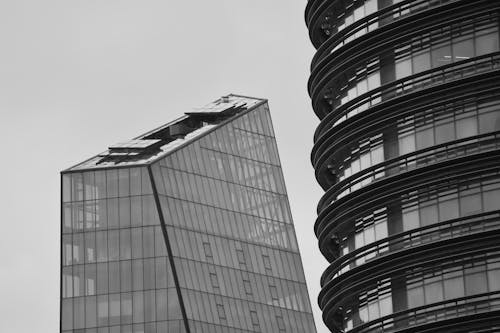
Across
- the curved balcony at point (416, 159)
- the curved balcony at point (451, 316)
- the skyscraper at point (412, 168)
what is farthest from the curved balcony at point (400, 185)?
the curved balcony at point (451, 316)

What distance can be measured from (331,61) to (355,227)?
11186mm

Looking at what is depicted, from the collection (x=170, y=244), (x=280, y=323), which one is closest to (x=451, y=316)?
(x=170, y=244)

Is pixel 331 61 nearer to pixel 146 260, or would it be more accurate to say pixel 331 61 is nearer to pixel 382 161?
pixel 382 161

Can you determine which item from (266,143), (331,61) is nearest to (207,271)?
(266,143)

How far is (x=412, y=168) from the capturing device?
107125 millimetres

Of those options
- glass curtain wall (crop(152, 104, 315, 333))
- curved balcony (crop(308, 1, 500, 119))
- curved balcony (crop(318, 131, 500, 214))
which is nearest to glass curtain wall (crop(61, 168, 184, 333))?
glass curtain wall (crop(152, 104, 315, 333))

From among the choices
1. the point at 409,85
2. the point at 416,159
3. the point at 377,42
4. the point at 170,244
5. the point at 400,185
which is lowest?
the point at 400,185

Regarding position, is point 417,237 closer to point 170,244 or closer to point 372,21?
point 372,21

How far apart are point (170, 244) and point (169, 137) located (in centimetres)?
1740

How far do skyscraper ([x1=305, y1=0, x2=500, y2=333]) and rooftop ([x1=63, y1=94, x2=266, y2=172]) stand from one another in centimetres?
6511

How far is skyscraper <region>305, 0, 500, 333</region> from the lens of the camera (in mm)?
102688

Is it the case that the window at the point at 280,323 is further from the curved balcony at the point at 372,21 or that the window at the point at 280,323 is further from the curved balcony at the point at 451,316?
the curved balcony at the point at 451,316

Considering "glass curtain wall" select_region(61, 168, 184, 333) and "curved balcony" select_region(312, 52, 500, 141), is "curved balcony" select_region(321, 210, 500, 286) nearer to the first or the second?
"curved balcony" select_region(312, 52, 500, 141)

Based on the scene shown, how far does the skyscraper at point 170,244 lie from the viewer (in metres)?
175
